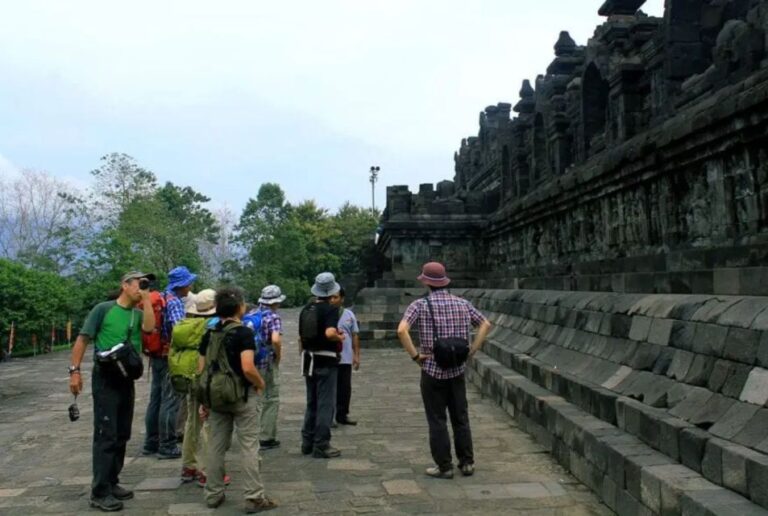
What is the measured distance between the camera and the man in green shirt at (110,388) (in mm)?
4641

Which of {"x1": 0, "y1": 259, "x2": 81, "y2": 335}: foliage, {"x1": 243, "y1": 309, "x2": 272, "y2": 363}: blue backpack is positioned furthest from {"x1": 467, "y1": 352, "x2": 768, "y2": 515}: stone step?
{"x1": 0, "y1": 259, "x2": 81, "y2": 335}: foliage

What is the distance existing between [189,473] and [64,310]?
19233mm

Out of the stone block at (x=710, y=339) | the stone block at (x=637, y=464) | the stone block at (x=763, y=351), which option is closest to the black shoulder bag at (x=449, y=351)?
the stone block at (x=637, y=464)

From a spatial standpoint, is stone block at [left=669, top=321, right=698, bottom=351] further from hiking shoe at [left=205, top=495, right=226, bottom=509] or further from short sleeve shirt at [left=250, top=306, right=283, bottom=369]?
short sleeve shirt at [left=250, top=306, right=283, bottom=369]

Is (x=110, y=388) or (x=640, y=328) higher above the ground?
(x=640, y=328)

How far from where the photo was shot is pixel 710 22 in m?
7.29

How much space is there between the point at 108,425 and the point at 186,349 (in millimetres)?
823

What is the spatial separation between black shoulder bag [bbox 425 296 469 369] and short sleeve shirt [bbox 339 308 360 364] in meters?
1.77

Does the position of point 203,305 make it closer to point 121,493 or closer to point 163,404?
point 163,404

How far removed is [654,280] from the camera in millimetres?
5734

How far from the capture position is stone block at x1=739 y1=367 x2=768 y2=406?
128 inches

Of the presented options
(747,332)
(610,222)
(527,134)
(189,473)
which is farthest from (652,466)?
(527,134)

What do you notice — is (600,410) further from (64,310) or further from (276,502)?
(64,310)

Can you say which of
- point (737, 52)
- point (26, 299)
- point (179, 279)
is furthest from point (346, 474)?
point (26, 299)
